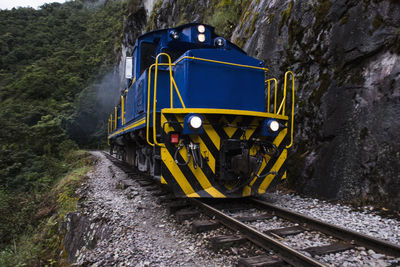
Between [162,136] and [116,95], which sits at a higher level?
[116,95]

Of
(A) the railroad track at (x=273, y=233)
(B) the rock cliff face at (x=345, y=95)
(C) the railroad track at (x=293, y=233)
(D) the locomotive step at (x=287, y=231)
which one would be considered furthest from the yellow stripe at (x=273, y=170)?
(D) the locomotive step at (x=287, y=231)

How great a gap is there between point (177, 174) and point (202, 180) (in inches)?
16.3

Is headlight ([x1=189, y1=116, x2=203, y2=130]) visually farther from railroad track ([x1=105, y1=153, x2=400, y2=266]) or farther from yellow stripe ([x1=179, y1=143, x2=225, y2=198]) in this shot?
railroad track ([x1=105, y1=153, x2=400, y2=266])

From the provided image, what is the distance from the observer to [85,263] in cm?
286

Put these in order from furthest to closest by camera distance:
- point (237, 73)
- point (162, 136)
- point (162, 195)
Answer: point (162, 195)
point (237, 73)
point (162, 136)

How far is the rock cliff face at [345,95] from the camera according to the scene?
4.28 meters

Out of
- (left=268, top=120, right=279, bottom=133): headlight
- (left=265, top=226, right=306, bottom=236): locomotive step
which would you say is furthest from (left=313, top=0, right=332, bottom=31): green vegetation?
(left=265, top=226, right=306, bottom=236): locomotive step

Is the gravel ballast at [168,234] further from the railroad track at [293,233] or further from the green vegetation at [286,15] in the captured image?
the green vegetation at [286,15]

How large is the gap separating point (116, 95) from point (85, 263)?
29324 mm

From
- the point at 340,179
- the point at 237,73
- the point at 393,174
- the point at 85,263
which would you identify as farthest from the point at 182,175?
the point at 393,174

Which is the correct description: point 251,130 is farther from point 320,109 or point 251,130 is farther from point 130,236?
point 130,236

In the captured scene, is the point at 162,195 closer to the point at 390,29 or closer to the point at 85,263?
the point at 85,263

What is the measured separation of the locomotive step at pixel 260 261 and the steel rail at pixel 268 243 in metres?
0.10

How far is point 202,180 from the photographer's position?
4.24 meters
